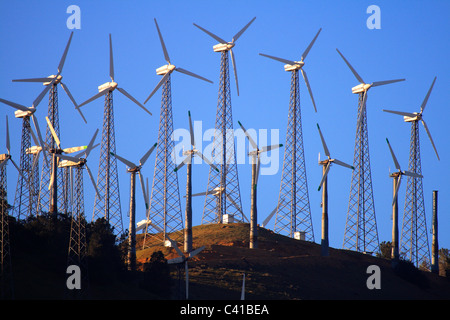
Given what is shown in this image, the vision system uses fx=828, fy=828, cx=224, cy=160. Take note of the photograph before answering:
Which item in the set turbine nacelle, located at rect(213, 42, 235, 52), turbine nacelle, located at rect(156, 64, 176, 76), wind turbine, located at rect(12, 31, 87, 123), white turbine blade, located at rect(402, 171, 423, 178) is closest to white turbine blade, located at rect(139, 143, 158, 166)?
wind turbine, located at rect(12, 31, 87, 123)

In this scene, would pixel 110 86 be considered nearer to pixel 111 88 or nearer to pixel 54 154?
pixel 111 88

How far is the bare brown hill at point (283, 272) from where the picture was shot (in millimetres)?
93375

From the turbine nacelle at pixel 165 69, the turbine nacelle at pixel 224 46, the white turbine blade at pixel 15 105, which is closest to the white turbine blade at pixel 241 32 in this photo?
the turbine nacelle at pixel 224 46

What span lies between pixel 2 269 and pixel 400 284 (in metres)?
53.4

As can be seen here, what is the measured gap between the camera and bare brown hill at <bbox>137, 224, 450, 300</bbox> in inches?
3676

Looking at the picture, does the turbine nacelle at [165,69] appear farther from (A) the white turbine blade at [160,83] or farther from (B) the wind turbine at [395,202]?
(B) the wind turbine at [395,202]

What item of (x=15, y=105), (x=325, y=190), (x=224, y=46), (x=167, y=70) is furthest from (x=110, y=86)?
(x=325, y=190)

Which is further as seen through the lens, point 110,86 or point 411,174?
point 411,174

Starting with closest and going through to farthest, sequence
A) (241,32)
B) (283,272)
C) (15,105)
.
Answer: (15,105) < (283,272) < (241,32)

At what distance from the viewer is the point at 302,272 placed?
102 meters

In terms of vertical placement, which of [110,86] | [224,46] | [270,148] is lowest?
[270,148]

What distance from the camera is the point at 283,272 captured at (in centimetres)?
10100
